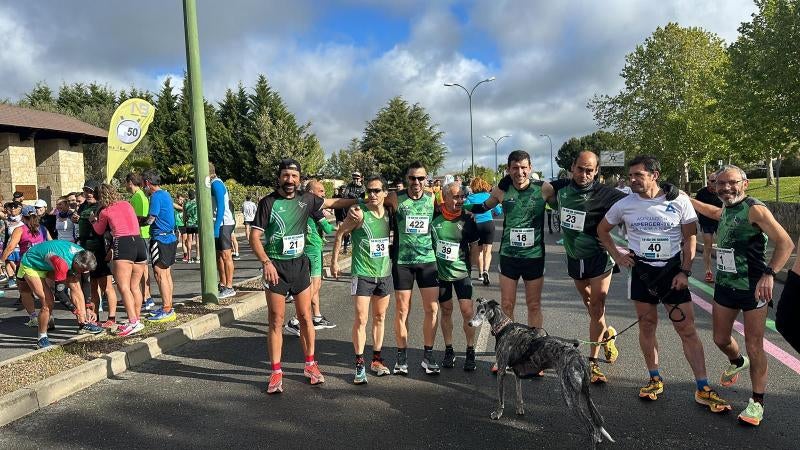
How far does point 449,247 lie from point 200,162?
445cm

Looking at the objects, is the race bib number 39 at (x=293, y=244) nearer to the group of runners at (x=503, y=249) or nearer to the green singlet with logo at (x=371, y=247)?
the group of runners at (x=503, y=249)

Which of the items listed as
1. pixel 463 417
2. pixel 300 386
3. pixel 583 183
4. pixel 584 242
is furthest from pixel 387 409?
pixel 583 183

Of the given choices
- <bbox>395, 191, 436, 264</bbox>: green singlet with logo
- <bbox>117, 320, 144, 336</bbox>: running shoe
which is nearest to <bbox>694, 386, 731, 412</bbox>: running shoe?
<bbox>395, 191, 436, 264</bbox>: green singlet with logo

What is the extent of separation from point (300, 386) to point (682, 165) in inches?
1408

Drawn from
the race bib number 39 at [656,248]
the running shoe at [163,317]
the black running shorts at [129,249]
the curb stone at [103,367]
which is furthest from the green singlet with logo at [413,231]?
the running shoe at [163,317]

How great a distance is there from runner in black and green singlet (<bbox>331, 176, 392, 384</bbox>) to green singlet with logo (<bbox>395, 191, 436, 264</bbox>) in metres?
0.15

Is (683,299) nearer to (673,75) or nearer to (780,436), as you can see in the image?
(780,436)

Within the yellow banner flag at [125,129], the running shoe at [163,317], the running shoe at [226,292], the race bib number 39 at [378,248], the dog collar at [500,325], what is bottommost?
the running shoe at [163,317]

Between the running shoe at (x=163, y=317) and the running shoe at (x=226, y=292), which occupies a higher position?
the running shoe at (x=226, y=292)

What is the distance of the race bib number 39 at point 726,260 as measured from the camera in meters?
3.87

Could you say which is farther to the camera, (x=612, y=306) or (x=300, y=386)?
(x=612, y=306)

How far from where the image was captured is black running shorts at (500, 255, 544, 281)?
16.1 ft

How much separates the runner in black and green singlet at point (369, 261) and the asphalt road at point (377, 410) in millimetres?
484

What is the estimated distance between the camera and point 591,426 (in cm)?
339
